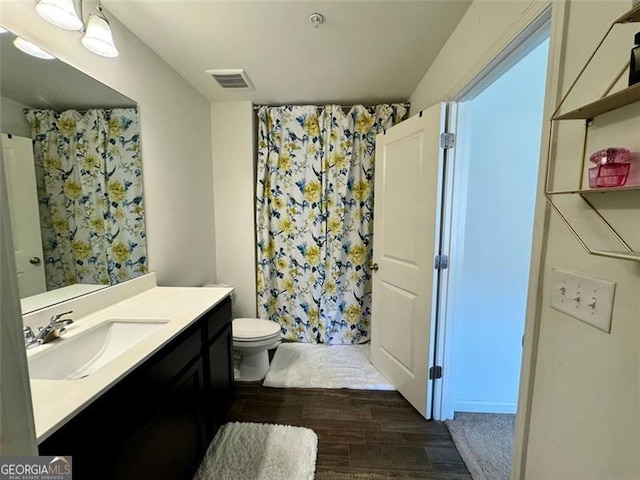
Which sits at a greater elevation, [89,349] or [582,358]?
[582,358]

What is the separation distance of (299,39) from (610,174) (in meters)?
1.71

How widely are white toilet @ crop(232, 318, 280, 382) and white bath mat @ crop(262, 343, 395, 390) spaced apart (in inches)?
4.4

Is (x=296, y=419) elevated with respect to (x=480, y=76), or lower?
lower

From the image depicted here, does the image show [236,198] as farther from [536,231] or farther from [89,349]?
[536,231]

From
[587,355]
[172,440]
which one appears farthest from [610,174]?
[172,440]

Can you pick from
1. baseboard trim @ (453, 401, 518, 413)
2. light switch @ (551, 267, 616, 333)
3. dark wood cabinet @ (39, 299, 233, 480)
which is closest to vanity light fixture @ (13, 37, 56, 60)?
dark wood cabinet @ (39, 299, 233, 480)

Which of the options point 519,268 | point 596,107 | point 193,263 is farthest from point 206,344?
point 519,268

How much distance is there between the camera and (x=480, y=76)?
1.31 m

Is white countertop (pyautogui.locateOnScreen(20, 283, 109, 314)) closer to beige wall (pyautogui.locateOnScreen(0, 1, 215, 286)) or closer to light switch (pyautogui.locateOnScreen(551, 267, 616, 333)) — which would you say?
beige wall (pyautogui.locateOnScreen(0, 1, 215, 286))

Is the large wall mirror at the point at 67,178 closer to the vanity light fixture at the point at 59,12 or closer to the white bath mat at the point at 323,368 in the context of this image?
the vanity light fixture at the point at 59,12

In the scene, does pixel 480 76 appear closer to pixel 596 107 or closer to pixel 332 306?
pixel 596 107

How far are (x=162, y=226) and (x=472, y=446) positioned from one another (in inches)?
93.5

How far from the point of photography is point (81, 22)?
1.15 m

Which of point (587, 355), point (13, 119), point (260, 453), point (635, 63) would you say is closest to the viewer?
point (635, 63)
